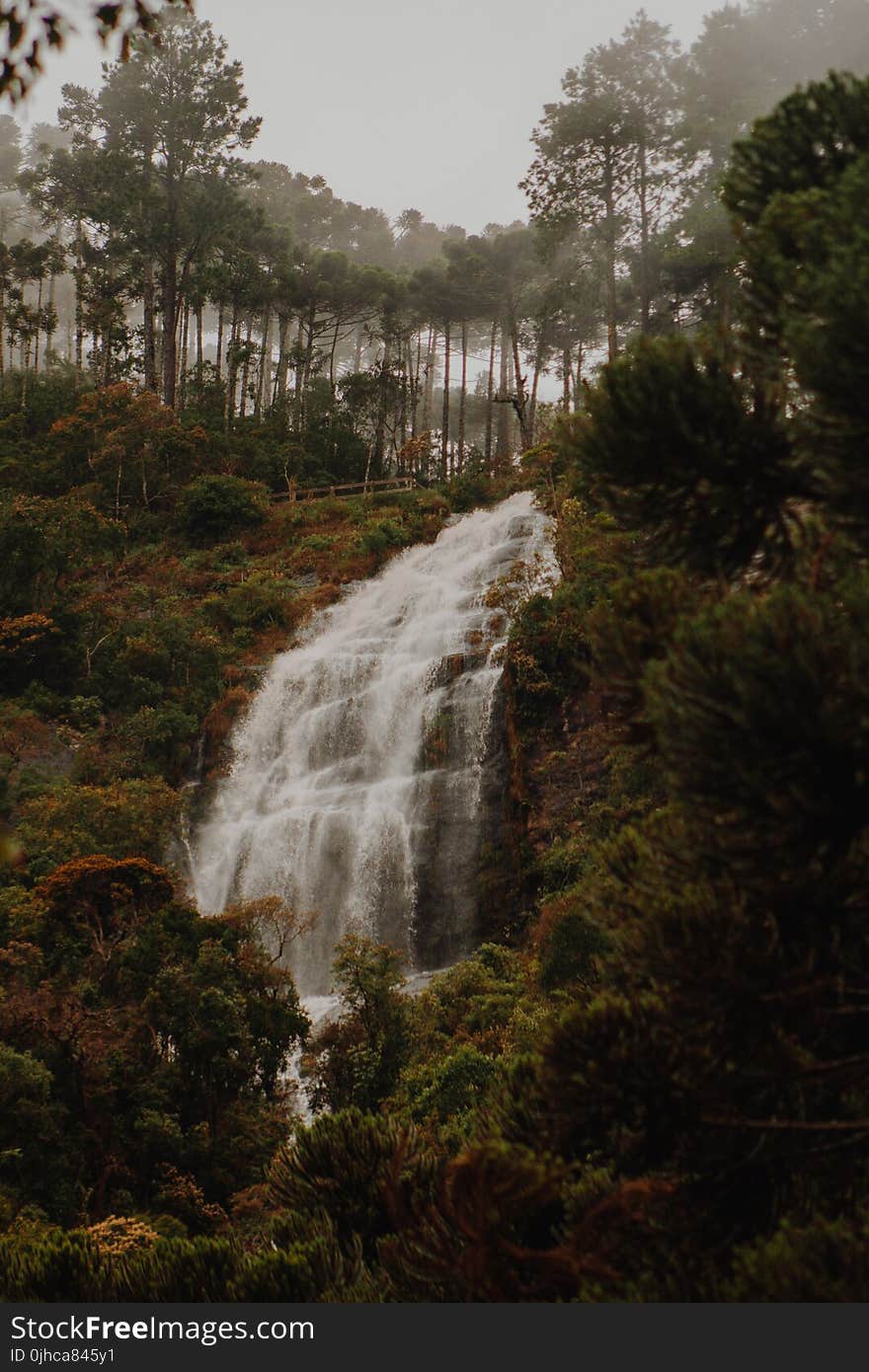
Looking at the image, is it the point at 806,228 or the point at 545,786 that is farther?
the point at 545,786

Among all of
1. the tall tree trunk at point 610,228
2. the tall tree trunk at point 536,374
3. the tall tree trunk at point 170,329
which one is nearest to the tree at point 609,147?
the tall tree trunk at point 610,228

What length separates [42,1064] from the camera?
33.2 ft

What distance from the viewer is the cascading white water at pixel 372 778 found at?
1575cm

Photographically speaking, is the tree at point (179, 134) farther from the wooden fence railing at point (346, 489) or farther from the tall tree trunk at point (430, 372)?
the tall tree trunk at point (430, 372)

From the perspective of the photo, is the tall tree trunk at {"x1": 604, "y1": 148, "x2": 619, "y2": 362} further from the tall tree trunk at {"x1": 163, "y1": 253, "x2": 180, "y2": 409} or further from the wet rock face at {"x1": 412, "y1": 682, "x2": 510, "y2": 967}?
the tall tree trunk at {"x1": 163, "y1": 253, "x2": 180, "y2": 409}

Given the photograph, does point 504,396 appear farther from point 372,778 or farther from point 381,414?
point 372,778

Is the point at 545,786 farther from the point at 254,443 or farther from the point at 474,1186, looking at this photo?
the point at 254,443

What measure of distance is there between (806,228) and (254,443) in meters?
30.9

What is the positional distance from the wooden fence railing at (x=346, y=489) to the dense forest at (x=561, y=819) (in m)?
0.42

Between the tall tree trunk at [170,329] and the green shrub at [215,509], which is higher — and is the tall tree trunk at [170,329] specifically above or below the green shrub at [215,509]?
above

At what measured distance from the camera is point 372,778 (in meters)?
17.8

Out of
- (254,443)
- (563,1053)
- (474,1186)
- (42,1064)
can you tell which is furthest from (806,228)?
(254,443)

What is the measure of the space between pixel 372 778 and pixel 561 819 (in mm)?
4061

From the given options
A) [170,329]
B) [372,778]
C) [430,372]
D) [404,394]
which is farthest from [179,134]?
[372,778]
